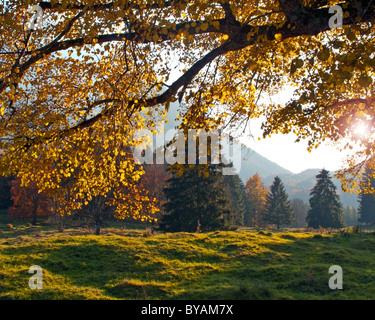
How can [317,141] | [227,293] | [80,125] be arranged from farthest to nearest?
[317,141], [227,293], [80,125]

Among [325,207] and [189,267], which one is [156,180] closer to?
[325,207]

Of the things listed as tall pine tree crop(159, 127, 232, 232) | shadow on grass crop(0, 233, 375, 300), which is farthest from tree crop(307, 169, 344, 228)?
shadow on grass crop(0, 233, 375, 300)

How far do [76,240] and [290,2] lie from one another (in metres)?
15.2

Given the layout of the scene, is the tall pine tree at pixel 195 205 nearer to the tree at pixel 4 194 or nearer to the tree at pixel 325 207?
the tree at pixel 325 207

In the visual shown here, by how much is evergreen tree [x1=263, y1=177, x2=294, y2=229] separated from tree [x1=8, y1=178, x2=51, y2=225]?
3883 centimetres

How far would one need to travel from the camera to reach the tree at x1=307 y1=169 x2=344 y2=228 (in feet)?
179

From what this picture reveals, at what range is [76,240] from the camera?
1661 cm

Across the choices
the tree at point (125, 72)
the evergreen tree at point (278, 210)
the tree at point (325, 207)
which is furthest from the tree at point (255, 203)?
the tree at point (125, 72)

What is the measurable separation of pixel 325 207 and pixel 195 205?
34.4 meters

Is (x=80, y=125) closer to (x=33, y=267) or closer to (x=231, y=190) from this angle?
(x=33, y=267)

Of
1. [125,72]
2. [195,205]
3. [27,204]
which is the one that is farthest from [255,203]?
[125,72]

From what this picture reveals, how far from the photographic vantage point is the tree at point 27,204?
44.2m
